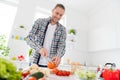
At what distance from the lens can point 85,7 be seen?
412cm

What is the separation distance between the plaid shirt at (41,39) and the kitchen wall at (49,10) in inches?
70.6

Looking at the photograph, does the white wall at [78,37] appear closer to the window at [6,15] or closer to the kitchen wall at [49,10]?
the kitchen wall at [49,10]

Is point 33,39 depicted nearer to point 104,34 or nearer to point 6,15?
point 6,15

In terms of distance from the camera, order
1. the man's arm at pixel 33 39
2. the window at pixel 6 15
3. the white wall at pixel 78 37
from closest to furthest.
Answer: the man's arm at pixel 33 39, the window at pixel 6 15, the white wall at pixel 78 37

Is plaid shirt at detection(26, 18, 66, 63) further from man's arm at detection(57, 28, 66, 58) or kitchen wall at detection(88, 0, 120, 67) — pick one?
kitchen wall at detection(88, 0, 120, 67)

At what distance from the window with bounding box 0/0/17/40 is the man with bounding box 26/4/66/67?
1.90 m

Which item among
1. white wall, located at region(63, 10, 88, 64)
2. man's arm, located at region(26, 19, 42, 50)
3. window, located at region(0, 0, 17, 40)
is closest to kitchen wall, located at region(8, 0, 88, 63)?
white wall, located at region(63, 10, 88, 64)

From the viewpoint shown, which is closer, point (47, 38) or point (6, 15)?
point (47, 38)

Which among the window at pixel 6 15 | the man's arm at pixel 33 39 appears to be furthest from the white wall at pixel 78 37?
the man's arm at pixel 33 39

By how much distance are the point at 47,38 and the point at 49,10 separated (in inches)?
98.3

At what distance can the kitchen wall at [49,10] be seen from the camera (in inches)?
122

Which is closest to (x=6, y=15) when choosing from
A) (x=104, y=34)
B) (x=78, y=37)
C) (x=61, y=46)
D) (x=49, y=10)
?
(x=49, y=10)

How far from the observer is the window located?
3.10 m

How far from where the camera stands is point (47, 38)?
4.68ft
